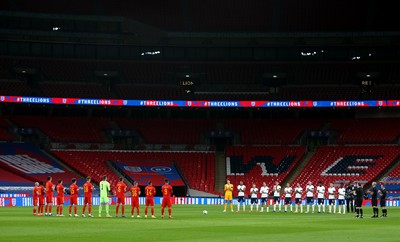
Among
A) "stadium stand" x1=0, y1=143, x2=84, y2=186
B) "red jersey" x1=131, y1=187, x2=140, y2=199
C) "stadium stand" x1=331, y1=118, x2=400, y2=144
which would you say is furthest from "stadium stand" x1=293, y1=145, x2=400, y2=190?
"red jersey" x1=131, y1=187, x2=140, y2=199

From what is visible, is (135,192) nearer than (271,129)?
Yes

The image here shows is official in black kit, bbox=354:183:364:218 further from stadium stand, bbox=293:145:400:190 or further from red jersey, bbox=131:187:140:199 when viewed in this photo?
stadium stand, bbox=293:145:400:190

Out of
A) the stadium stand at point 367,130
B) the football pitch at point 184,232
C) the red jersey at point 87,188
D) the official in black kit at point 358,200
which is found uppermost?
the stadium stand at point 367,130

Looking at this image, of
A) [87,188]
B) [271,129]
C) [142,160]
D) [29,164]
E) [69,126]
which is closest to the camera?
[87,188]

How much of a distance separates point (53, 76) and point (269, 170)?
28313 millimetres

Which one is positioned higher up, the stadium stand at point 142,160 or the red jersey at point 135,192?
the stadium stand at point 142,160

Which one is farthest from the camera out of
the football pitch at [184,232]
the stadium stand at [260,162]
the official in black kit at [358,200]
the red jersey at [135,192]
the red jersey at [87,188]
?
the stadium stand at [260,162]

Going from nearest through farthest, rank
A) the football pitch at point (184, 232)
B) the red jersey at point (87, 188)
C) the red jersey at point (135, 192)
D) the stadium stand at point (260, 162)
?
the football pitch at point (184, 232)
the red jersey at point (87, 188)
the red jersey at point (135, 192)
the stadium stand at point (260, 162)

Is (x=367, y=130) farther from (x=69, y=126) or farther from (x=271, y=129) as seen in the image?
(x=69, y=126)

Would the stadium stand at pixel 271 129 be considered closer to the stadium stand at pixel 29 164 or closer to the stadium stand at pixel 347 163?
the stadium stand at pixel 347 163

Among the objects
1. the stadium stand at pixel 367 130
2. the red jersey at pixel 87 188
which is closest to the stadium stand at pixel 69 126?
the stadium stand at pixel 367 130

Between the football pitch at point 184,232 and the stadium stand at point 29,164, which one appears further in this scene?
the stadium stand at point 29,164

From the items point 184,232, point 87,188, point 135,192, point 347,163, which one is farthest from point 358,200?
point 347,163

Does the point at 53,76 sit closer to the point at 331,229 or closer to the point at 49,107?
the point at 49,107
